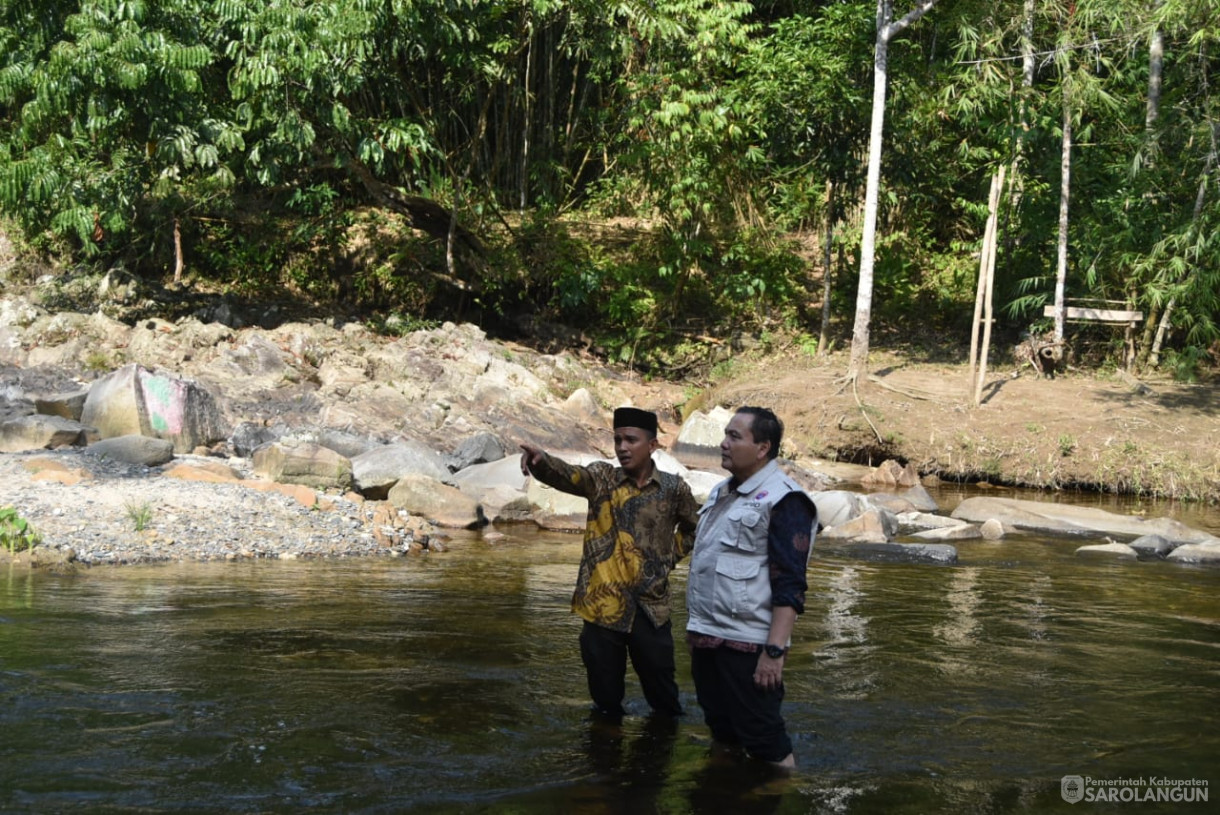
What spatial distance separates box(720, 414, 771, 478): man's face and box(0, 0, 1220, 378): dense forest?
11.1 m

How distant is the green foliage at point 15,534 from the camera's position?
8.08 metres

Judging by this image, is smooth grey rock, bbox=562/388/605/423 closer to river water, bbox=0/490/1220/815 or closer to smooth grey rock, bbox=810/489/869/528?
smooth grey rock, bbox=810/489/869/528

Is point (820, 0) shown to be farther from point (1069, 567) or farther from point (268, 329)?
point (1069, 567)

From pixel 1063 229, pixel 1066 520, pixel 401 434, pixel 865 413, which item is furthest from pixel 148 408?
pixel 1063 229

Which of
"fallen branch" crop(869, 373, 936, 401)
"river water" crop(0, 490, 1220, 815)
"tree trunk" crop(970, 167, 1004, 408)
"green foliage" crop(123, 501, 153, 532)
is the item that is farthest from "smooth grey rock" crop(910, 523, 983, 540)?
"green foliage" crop(123, 501, 153, 532)

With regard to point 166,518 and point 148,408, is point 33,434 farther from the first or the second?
point 166,518

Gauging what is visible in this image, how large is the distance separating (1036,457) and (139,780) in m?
12.8

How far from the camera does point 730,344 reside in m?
19.7

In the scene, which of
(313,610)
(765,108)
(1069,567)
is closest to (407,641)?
(313,610)

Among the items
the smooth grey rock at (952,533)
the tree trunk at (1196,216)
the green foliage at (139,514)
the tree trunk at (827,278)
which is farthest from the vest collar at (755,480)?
the tree trunk at (827,278)

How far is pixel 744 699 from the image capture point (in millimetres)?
4066

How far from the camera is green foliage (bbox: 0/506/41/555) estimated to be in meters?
8.08

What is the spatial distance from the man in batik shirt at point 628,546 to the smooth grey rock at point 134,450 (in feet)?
23.9

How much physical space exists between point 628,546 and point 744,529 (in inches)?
26.7
